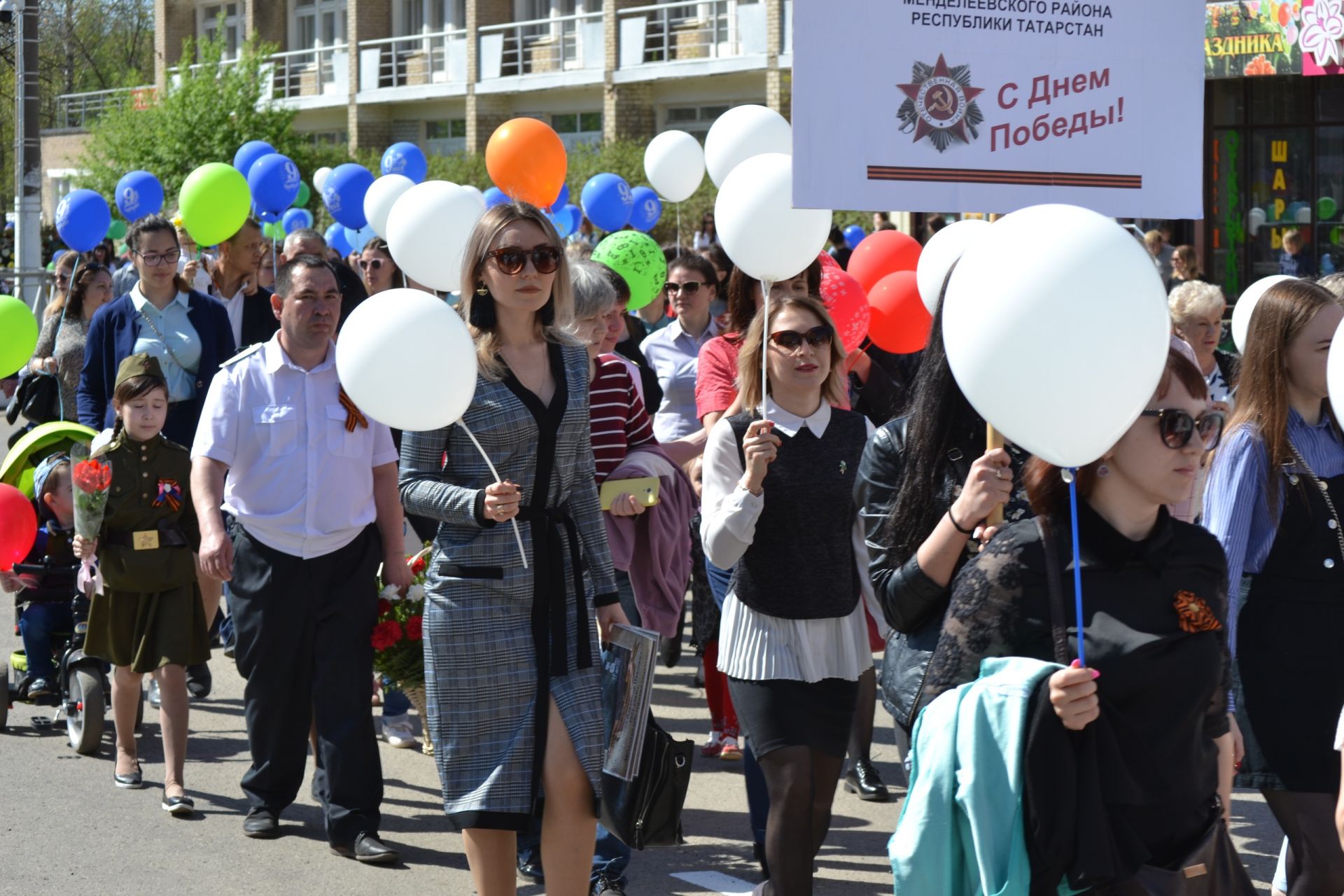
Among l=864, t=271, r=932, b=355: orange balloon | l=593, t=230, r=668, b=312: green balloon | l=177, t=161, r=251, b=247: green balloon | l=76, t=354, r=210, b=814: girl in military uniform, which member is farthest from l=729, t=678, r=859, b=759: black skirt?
l=177, t=161, r=251, b=247: green balloon

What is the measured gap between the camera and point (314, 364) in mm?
5988

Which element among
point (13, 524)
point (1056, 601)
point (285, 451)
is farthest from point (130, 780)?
point (1056, 601)

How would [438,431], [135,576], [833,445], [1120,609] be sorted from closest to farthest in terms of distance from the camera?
[1120,609] < [438,431] < [833,445] < [135,576]

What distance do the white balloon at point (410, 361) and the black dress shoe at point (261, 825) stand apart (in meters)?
2.17

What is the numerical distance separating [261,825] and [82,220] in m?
8.39

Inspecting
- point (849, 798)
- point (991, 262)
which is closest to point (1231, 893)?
point (991, 262)

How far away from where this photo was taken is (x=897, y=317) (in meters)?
7.90

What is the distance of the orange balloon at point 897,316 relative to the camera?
7883 millimetres

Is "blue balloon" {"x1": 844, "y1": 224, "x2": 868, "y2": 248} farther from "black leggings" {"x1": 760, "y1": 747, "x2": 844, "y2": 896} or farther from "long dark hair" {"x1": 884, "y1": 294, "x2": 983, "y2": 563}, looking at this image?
"long dark hair" {"x1": 884, "y1": 294, "x2": 983, "y2": 563}

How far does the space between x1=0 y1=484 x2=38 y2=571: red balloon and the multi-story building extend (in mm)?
27603

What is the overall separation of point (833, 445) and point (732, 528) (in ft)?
1.49

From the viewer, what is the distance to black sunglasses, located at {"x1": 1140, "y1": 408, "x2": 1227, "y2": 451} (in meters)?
3.12

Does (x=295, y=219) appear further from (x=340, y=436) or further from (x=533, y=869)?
(x=533, y=869)

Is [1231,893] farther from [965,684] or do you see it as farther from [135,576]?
[135,576]
